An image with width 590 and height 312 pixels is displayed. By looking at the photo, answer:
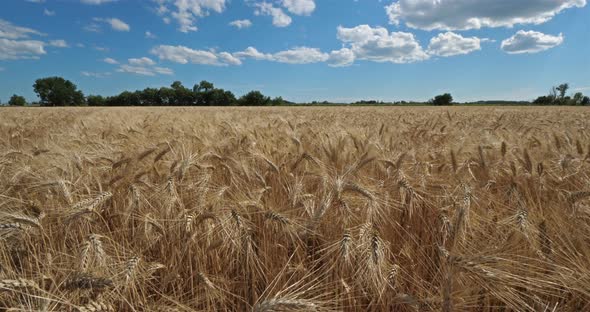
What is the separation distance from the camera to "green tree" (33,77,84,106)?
78938mm

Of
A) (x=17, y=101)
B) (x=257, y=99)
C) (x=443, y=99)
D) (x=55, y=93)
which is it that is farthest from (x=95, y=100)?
(x=443, y=99)

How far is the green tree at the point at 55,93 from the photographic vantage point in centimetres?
7894

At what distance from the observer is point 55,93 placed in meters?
79.0

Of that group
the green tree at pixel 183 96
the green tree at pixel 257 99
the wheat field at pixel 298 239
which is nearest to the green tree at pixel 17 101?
the green tree at pixel 183 96

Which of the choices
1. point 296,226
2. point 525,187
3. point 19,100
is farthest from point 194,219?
point 19,100

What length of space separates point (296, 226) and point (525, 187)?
1554 millimetres

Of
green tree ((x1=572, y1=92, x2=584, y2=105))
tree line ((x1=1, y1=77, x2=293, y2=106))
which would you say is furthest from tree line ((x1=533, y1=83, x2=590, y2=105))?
tree line ((x1=1, y1=77, x2=293, y2=106))

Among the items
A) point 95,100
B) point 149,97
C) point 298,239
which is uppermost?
point 149,97

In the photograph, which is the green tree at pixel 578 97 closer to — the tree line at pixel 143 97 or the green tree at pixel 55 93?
the tree line at pixel 143 97

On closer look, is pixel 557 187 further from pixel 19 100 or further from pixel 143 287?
pixel 19 100

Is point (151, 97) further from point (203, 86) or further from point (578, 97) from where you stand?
point (578, 97)

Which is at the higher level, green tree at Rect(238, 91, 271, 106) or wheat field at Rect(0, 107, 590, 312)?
green tree at Rect(238, 91, 271, 106)

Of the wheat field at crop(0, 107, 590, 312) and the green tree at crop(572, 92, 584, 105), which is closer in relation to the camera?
the wheat field at crop(0, 107, 590, 312)

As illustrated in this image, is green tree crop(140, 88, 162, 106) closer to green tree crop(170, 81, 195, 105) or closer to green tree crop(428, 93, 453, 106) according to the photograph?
green tree crop(170, 81, 195, 105)
